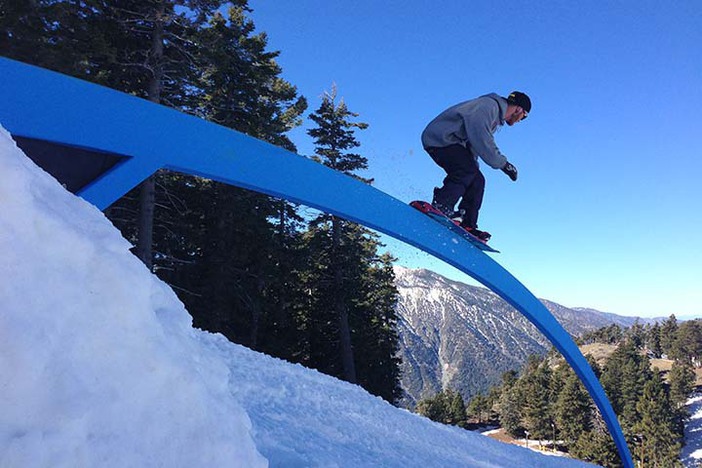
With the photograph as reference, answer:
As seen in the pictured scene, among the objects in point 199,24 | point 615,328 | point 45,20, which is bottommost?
point 615,328

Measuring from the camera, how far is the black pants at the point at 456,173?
416 cm

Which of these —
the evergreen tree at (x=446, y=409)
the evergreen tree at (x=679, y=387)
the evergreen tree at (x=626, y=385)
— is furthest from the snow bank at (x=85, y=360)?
the evergreen tree at (x=679, y=387)

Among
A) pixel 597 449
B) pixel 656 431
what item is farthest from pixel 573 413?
pixel 597 449

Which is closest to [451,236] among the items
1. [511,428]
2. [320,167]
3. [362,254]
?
[320,167]

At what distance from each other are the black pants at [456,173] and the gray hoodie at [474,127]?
7cm

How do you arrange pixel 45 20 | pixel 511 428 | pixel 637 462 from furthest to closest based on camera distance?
pixel 511 428 < pixel 637 462 < pixel 45 20

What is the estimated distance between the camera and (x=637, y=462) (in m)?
47.8

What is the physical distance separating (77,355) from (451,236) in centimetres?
398

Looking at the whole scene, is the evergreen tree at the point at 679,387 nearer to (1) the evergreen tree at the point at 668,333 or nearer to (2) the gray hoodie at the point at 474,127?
(1) the evergreen tree at the point at 668,333

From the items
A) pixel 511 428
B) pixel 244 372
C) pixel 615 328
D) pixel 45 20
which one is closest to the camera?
pixel 244 372

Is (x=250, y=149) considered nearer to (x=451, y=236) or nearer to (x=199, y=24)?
(x=451, y=236)

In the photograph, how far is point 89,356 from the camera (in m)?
0.79

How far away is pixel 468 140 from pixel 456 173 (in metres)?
0.34

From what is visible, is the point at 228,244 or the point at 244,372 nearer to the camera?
the point at 244,372
